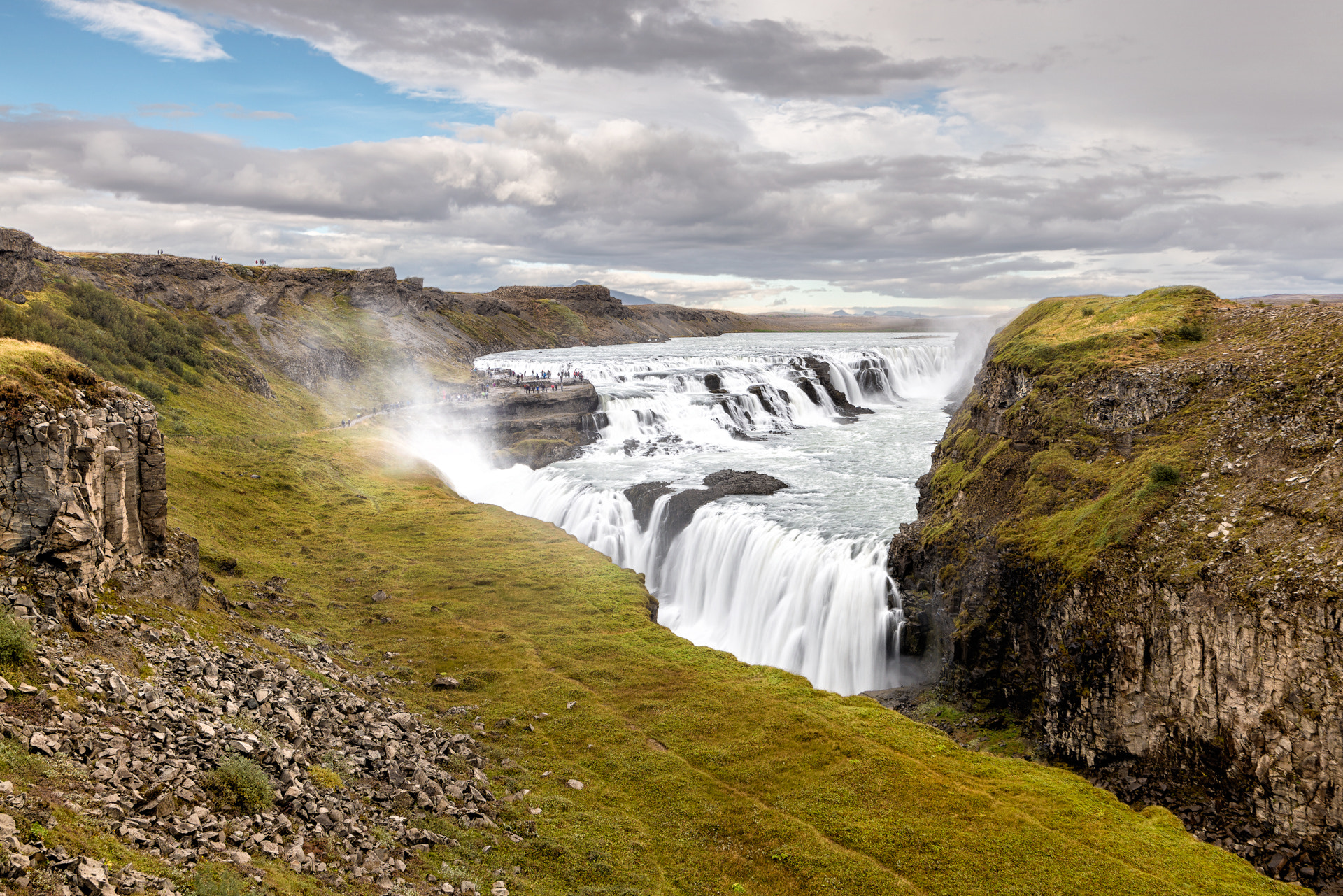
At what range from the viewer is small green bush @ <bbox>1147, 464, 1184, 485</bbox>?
72.5ft

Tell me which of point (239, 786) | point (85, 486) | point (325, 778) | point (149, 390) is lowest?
point (325, 778)

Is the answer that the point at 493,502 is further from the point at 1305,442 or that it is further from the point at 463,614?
the point at 1305,442

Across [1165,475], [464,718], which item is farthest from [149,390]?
[1165,475]

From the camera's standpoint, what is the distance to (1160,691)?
18953 millimetres

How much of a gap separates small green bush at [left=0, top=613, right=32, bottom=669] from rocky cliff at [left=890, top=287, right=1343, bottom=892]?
2428 cm

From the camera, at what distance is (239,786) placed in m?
11.7

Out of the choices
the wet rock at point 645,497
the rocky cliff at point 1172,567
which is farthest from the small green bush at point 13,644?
the wet rock at point 645,497

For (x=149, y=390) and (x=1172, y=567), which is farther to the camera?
(x=149, y=390)

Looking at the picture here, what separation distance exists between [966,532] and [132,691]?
26973 millimetres

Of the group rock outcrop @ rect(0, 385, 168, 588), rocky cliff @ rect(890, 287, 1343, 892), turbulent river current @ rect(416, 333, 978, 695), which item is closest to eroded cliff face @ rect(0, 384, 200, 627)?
rock outcrop @ rect(0, 385, 168, 588)

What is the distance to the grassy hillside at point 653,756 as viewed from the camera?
1477cm

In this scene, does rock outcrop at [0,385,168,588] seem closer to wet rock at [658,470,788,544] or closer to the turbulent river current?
the turbulent river current

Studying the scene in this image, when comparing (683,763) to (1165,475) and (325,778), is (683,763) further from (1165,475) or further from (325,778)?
(1165,475)

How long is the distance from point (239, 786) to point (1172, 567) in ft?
72.4
